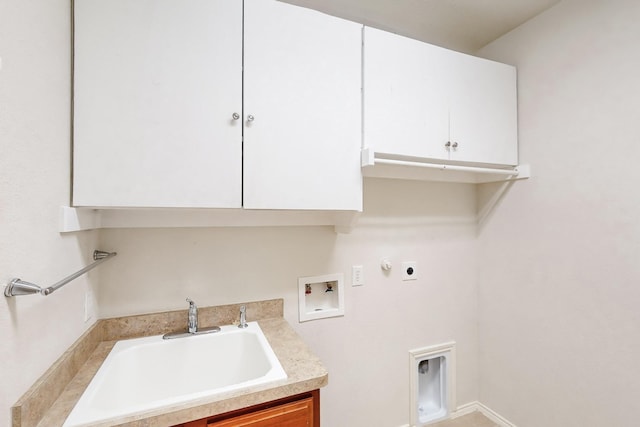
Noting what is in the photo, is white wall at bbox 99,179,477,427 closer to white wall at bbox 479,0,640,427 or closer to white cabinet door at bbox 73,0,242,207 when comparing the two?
white wall at bbox 479,0,640,427

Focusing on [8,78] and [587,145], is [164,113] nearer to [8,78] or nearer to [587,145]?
[8,78]

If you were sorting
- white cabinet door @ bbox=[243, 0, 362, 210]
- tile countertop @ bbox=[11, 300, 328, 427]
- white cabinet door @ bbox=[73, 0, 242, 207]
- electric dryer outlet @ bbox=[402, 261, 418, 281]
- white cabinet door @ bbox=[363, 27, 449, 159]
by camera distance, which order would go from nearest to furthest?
tile countertop @ bbox=[11, 300, 328, 427] < white cabinet door @ bbox=[73, 0, 242, 207] < white cabinet door @ bbox=[243, 0, 362, 210] < white cabinet door @ bbox=[363, 27, 449, 159] < electric dryer outlet @ bbox=[402, 261, 418, 281]

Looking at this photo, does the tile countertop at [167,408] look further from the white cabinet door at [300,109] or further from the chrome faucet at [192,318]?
the white cabinet door at [300,109]

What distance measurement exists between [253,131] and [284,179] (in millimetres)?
236

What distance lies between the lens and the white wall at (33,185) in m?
0.69

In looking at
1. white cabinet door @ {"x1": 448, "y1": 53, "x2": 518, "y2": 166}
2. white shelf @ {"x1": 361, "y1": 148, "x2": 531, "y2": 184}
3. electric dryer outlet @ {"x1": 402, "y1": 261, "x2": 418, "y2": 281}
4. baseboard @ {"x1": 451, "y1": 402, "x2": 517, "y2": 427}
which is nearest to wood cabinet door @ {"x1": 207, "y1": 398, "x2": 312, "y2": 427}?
white shelf @ {"x1": 361, "y1": 148, "x2": 531, "y2": 184}

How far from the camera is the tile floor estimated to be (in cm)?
201

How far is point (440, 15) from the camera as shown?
5.80 ft

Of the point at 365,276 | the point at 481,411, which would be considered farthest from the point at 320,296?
the point at 481,411

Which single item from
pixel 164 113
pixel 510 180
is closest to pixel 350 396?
pixel 510 180

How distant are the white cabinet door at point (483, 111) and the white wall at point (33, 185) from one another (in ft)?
5.75

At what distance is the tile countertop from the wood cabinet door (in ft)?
0.18

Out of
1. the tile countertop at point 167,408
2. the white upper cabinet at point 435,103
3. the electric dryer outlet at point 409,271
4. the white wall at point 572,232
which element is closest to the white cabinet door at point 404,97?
the white upper cabinet at point 435,103

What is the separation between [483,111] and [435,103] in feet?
1.22
